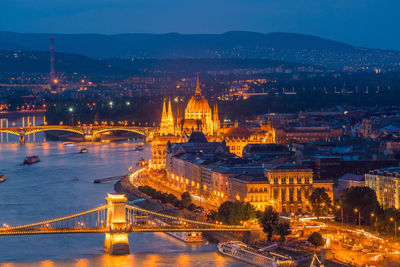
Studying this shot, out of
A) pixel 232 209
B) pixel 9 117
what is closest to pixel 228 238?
pixel 232 209

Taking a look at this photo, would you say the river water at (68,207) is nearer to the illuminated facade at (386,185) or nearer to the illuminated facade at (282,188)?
the illuminated facade at (282,188)

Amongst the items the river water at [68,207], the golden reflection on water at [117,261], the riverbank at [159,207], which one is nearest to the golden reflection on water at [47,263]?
the river water at [68,207]

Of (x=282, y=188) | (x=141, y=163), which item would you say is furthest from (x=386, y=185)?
(x=141, y=163)

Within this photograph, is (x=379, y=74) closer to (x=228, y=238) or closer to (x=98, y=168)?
(x=98, y=168)

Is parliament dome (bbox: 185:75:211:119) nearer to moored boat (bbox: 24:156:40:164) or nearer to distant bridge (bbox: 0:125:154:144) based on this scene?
distant bridge (bbox: 0:125:154:144)

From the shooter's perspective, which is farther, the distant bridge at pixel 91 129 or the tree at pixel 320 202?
the distant bridge at pixel 91 129

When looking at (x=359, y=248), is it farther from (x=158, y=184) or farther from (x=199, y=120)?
(x=199, y=120)
